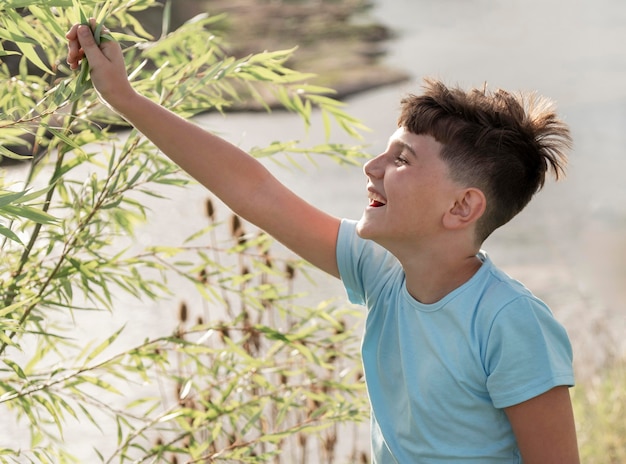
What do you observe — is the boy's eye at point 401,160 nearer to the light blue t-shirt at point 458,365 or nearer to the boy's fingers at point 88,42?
the light blue t-shirt at point 458,365

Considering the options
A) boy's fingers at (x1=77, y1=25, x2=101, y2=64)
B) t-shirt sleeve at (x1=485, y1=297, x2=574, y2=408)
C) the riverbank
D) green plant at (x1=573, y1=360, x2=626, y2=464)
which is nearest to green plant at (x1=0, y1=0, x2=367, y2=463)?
boy's fingers at (x1=77, y1=25, x2=101, y2=64)

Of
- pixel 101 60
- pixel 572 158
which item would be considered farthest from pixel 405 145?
pixel 572 158

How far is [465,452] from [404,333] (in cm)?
16

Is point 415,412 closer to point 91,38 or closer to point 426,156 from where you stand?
point 426,156

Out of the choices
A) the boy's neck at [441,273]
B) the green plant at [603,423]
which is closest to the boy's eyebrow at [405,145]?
the boy's neck at [441,273]

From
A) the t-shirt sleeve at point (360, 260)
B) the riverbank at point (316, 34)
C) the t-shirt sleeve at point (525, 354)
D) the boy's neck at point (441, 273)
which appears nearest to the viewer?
the t-shirt sleeve at point (525, 354)

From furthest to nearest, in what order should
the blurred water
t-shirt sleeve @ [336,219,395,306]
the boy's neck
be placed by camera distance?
1. the blurred water
2. t-shirt sleeve @ [336,219,395,306]
3. the boy's neck

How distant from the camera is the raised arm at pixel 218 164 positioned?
48.0 inches

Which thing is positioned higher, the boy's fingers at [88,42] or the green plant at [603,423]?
the boy's fingers at [88,42]

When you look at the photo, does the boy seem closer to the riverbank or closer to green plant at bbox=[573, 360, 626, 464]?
green plant at bbox=[573, 360, 626, 464]

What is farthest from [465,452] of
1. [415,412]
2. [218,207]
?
[218,207]

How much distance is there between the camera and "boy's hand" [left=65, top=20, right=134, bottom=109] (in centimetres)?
120

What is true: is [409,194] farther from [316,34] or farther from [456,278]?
[316,34]

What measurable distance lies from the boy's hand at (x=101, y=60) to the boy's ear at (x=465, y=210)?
412mm
